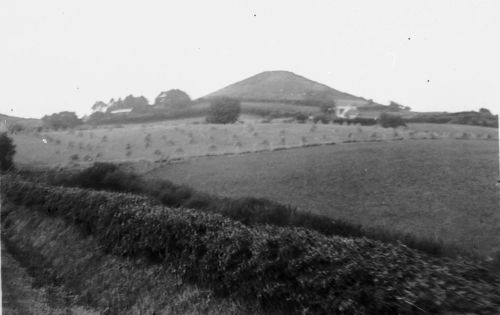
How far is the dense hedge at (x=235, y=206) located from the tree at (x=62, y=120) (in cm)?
179

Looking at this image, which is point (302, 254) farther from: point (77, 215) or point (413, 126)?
point (77, 215)

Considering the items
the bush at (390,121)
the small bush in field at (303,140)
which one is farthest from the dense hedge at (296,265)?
the bush at (390,121)

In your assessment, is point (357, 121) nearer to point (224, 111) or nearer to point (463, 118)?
point (463, 118)

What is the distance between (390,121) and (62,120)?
11.5 metres

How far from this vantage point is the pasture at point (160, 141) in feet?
48.1

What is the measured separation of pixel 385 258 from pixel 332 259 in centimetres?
76

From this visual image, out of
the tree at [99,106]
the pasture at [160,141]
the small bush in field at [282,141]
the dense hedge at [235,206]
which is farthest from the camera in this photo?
the small bush in field at [282,141]

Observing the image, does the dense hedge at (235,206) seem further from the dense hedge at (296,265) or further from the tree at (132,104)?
the tree at (132,104)

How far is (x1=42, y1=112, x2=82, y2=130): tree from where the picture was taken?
48.9 ft

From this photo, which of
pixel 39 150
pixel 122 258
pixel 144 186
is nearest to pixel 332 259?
pixel 122 258

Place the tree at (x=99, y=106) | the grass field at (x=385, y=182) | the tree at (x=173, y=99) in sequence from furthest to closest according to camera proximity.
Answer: the tree at (x=173, y=99), the tree at (x=99, y=106), the grass field at (x=385, y=182)

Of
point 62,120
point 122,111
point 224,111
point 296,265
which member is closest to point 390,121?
point 224,111

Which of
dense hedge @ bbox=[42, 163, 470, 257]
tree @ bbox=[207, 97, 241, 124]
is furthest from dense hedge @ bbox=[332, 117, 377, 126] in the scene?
dense hedge @ bbox=[42, 163, 470, 257]

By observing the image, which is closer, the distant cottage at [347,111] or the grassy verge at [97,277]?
the grassy verge at [97,277]
